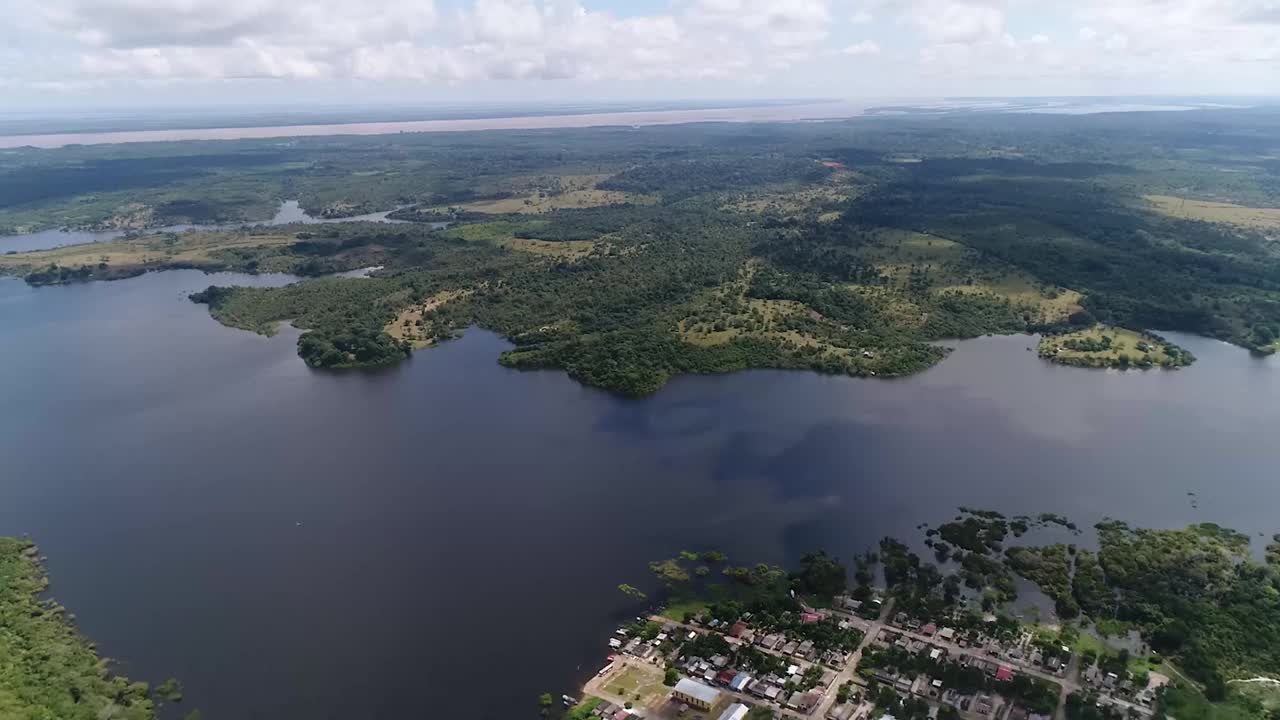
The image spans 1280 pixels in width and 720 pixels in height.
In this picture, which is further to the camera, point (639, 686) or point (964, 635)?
point (964, 635)

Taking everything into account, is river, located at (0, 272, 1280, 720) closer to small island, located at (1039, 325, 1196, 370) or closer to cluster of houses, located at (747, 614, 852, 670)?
small island, located at (1039, 325, 1196, 370)

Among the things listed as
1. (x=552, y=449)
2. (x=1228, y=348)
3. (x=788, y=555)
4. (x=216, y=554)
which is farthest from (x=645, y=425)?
(x=1228, y=348)

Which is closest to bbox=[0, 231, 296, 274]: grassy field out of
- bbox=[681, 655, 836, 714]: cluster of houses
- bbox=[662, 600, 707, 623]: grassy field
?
bbox=[662, 600, 707, 623]: grassy field

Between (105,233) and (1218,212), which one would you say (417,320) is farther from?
(1218,212)

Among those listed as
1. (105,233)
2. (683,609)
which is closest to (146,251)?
(105,233)

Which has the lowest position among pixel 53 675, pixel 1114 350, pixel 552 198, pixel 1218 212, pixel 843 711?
pixel 843 711

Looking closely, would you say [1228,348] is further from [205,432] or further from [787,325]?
[205,432]
